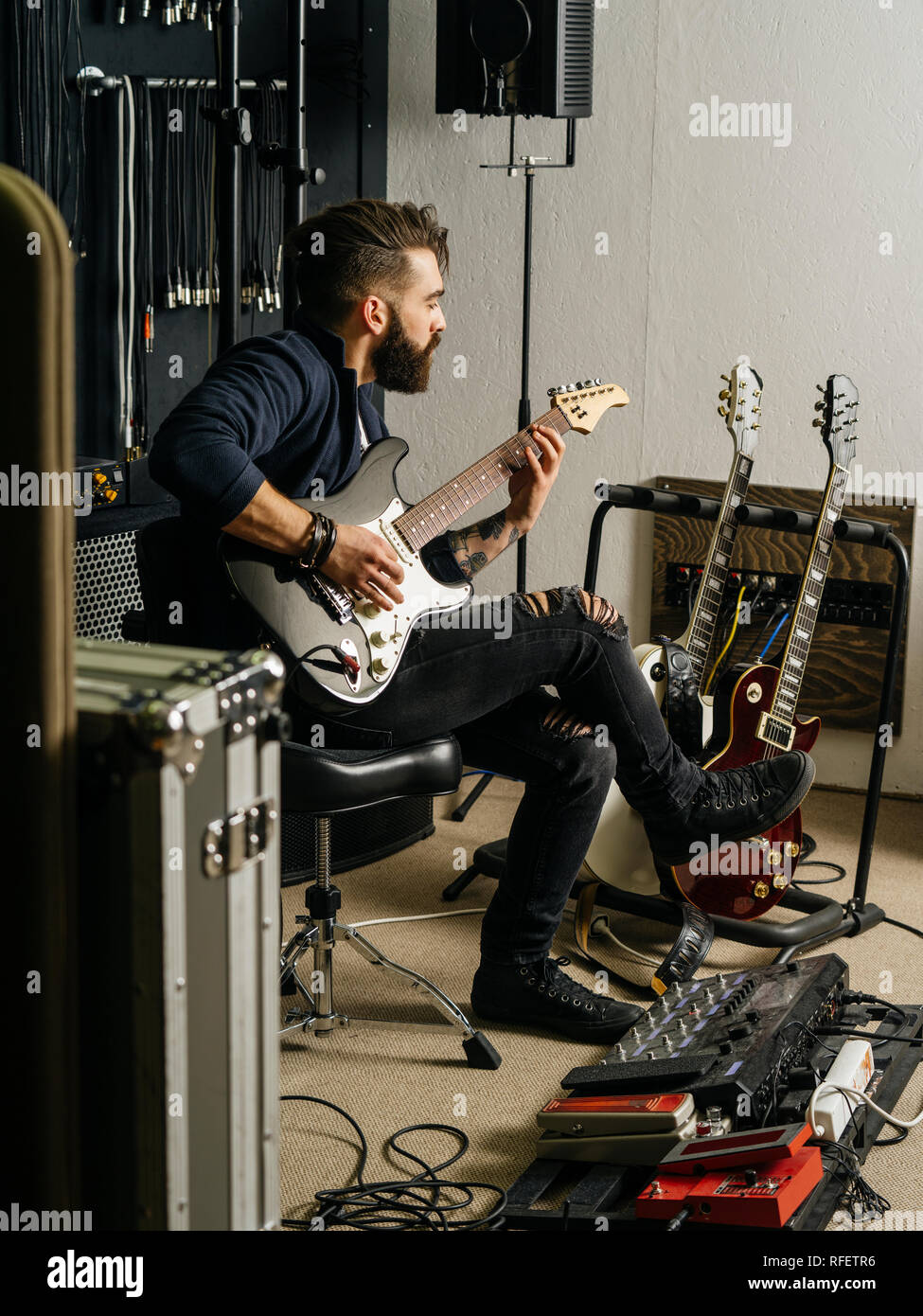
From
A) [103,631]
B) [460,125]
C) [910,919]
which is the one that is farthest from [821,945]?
[460,125]

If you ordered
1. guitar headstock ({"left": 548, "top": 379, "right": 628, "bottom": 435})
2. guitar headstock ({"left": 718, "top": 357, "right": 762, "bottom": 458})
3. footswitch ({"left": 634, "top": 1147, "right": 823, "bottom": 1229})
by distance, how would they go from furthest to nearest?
guitar headstock ({"left": 718, "top": 357, "right": 762, "bottom": 458})
guitar headstock ({"left": 548, "top": 379, "right": 628, "bottom": 435})
footswitch ({"left": 634, "top": 1147, "right": 823, "bottom": 1229})

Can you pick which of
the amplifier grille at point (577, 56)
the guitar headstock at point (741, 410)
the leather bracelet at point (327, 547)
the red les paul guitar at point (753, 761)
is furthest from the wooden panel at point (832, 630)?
the leather bracelet at point (327, 547)

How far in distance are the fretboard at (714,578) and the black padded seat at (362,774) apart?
71cm

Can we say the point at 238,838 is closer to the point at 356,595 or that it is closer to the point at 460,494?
the point at 356,595

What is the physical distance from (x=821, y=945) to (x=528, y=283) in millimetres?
1719

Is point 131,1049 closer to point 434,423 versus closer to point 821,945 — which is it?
point 821,945

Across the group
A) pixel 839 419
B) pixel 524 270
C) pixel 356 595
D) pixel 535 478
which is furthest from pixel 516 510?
pixel 524 270

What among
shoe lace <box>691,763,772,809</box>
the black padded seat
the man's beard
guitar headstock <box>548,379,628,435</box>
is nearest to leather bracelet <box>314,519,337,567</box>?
the black padded seat

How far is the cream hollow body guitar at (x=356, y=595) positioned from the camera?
196 cm

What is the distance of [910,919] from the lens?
107 inches

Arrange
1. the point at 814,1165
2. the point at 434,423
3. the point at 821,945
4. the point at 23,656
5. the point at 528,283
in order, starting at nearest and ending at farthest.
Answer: the point at 23,656
the point at 814,1165
the point at 821,945
the point at 528,283
the point at 434,423

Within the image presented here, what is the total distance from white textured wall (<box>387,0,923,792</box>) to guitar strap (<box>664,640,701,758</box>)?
105 cm

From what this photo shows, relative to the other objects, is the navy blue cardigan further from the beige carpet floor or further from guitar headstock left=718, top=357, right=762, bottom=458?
guitar headstock left=718, top=357, right=762, bottom=458

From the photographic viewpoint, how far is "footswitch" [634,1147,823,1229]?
5.28 ft
